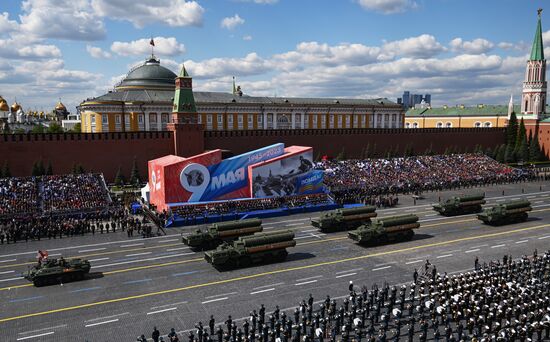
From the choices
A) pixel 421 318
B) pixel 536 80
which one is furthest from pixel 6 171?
pixel 536 80

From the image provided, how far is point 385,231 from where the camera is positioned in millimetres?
29391

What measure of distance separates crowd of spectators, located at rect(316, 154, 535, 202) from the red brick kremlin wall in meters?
7.28

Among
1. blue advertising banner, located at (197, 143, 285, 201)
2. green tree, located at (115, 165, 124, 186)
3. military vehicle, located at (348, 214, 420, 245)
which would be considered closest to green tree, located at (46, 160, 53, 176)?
green tree, located at (115, 165, 124, 186)

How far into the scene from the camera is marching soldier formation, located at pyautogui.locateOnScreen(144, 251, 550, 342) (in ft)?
52.8

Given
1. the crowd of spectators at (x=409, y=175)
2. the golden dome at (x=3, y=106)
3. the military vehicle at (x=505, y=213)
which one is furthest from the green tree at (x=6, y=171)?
the golden dome at (x=3, y=106)

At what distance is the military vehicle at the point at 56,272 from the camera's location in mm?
22453

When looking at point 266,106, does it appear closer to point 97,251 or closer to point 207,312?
point 97,251

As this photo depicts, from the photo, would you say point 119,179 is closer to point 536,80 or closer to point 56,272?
point 56,272

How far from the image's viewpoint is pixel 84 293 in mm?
21625

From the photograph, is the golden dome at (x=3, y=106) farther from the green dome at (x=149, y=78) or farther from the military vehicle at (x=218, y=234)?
the military vehicle at (x=218, y=234)

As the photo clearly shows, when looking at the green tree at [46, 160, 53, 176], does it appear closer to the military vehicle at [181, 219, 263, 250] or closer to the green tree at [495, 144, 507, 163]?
the military vehicle at [181, 219, 263, 250]

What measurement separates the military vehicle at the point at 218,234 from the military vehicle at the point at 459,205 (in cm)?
1832

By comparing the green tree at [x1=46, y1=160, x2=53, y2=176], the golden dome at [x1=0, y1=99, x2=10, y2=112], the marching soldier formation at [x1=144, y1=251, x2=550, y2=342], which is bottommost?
the marching soldier formation at [x1=144, y1=251, x2=550, y2=342]

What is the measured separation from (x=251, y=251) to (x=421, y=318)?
10631mm
